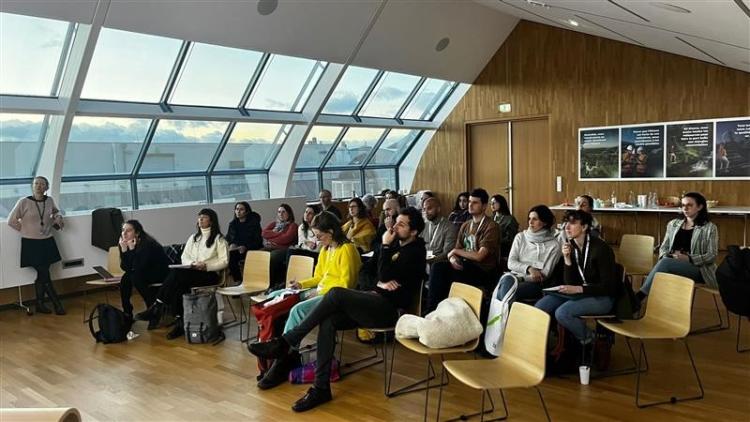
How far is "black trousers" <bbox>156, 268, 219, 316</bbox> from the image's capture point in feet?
18.4

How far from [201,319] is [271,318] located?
4.07 ft

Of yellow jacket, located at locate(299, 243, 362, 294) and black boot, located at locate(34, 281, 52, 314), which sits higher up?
yellow jacket, located at locate(299, 243, 362, 294)

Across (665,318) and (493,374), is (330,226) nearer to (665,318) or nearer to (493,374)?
(493,374)

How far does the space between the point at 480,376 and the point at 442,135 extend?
9.26 metres

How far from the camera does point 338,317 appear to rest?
12.9 feet

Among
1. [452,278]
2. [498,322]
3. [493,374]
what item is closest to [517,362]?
[493,374]

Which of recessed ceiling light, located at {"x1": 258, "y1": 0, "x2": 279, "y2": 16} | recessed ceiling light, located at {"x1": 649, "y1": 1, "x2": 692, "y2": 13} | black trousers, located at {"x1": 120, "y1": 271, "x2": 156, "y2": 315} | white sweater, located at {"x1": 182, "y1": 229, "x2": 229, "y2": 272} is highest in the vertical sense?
recessed ceiling light, located at {"x1": 258, "y1": 0, "x2": 279, "y2": 16}

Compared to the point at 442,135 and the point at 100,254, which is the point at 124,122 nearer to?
the point at 100,254

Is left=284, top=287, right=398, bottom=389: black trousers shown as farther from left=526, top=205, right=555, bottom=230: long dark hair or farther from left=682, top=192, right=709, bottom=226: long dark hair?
left=682, top=192, right=709, bottom=226: long dark hair

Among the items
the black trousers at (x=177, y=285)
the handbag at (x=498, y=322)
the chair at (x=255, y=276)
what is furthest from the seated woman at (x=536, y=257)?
the black trousers at (x=177, y=285)

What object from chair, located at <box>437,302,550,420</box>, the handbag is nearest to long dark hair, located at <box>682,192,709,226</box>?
the handbag

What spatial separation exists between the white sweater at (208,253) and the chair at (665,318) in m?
3.62

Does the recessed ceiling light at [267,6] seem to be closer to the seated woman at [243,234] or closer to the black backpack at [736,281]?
the seated woman at [243,234]

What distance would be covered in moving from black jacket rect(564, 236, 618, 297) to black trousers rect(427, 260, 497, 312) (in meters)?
1.05
